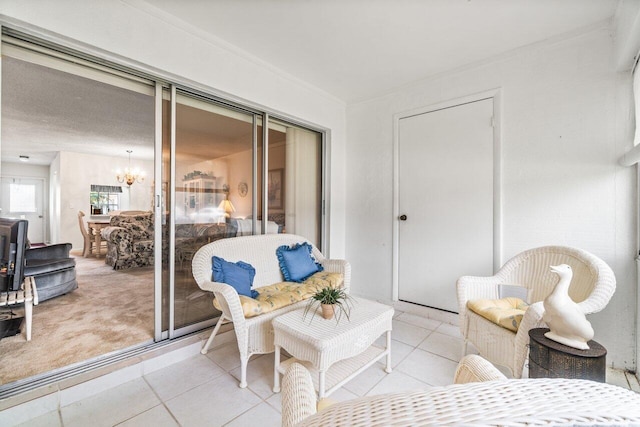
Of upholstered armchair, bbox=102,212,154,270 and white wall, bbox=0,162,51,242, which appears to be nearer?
white wall, bbox=0,162,51,242

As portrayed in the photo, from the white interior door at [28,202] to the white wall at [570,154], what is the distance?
5276mm

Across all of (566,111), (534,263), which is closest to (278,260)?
(534,263)

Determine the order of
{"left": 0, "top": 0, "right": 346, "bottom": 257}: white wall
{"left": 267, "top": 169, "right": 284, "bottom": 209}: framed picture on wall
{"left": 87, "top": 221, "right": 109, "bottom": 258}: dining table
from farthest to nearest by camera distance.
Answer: {"left": 87, "top": 221, "right": 109, "bottom": 258}: dining table, {"left": 267, "top": 169, "right": 284, "bottom": 209}: framed picture on wall, {"left": 0, "top": 0, "right": 346, "bottom": 257}: white wall

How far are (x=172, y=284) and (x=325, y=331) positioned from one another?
1.37m

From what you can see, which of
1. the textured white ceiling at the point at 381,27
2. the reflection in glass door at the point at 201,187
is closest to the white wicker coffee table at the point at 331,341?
the reflection in glass door at the point at 201,187

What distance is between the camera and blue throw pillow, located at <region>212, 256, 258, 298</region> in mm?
2123

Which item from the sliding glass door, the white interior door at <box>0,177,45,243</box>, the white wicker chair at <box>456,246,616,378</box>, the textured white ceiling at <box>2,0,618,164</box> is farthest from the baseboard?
the white interior door at <box>0,177,45,243</box>

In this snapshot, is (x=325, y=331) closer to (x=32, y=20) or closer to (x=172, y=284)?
(x=172, y=284)

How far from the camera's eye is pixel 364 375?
6.47 ft

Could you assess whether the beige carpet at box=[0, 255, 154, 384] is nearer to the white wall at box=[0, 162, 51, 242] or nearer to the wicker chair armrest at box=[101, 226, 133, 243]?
the wicker chair armrest at box=[101, 226, 133, 243]

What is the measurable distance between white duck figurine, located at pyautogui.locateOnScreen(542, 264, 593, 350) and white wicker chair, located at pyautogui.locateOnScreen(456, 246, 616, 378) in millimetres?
138

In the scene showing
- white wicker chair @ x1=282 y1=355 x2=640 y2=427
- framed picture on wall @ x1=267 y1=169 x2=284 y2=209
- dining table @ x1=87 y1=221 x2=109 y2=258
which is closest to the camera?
white wicker chair @ x1=282 y1=355 x2=640 y2=427

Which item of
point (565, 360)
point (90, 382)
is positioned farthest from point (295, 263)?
point (565, 360)

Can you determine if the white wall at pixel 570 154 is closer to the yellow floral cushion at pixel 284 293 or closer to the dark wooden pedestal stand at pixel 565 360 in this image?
the dark wooden pedestal stand at pixel 565 360
